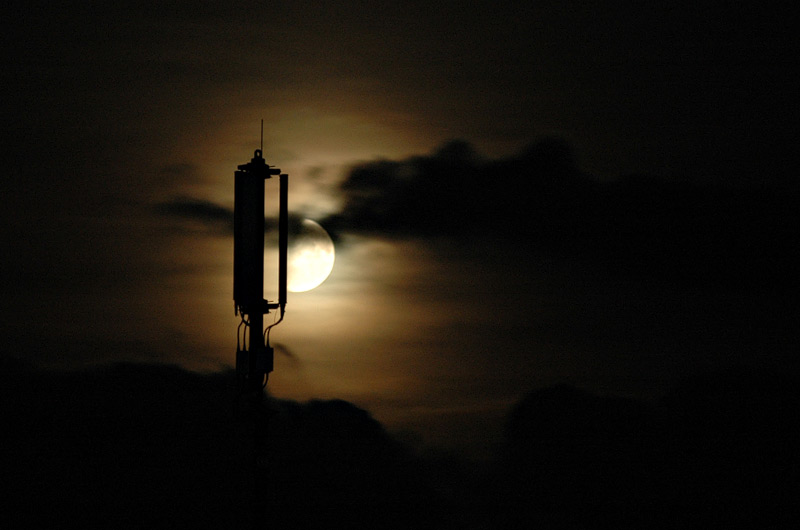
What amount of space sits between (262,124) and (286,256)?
2.34 meters

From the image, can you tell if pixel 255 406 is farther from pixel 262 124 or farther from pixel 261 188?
pixel 262 124

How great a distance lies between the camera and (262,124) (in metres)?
18.4

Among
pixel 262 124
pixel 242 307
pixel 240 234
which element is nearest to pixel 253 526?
pixel 242 307

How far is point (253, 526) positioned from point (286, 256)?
15.2 ft

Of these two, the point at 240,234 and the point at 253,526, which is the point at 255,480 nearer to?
the point at 253,526

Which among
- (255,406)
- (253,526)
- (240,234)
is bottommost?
(253,526)

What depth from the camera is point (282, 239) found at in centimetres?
1834

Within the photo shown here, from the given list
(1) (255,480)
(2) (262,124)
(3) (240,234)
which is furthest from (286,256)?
(1) (255,480)

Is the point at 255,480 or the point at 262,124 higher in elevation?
the point at 262,124

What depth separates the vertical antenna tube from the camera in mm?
18266

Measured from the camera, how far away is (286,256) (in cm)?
1834

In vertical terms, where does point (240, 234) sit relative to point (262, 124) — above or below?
below

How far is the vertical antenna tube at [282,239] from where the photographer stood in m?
18.3

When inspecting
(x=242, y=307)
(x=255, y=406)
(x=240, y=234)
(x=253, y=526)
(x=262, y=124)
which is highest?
(x=262, y=124)
